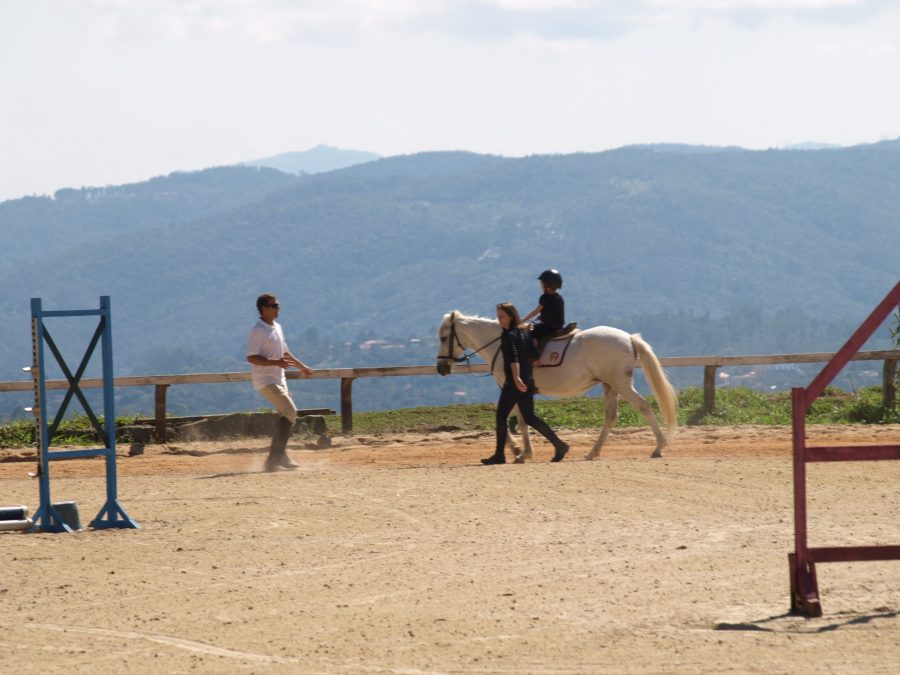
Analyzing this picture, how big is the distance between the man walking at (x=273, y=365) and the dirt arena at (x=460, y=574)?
2.20ft

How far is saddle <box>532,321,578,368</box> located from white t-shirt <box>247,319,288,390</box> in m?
3.05

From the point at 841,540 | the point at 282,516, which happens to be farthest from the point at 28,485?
the point at 841,540

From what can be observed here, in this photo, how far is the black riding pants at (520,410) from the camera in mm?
15773

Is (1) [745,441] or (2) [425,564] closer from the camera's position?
(2) [425,564]

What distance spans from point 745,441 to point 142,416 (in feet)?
30.8

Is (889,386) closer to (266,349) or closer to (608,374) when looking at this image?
(608,374)

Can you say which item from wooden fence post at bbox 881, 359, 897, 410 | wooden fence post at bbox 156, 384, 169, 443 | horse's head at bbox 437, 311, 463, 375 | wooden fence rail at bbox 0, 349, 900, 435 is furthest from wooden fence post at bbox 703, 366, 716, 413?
wooden fence post at bbox 156, 384, 169, 443

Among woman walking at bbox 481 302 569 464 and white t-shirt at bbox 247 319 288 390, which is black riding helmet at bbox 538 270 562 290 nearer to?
woman walking at bbox 481 302 569 464

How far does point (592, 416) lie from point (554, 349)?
4617 millimetres

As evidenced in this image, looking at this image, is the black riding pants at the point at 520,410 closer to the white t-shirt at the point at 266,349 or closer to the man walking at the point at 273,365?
the man walking at the point at 273,365

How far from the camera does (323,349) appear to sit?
179 metres

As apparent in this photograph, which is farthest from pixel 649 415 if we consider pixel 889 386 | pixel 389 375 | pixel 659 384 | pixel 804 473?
pixel 804 473

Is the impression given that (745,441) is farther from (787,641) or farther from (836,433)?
(787,641)

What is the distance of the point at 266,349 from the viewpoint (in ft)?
50.6
